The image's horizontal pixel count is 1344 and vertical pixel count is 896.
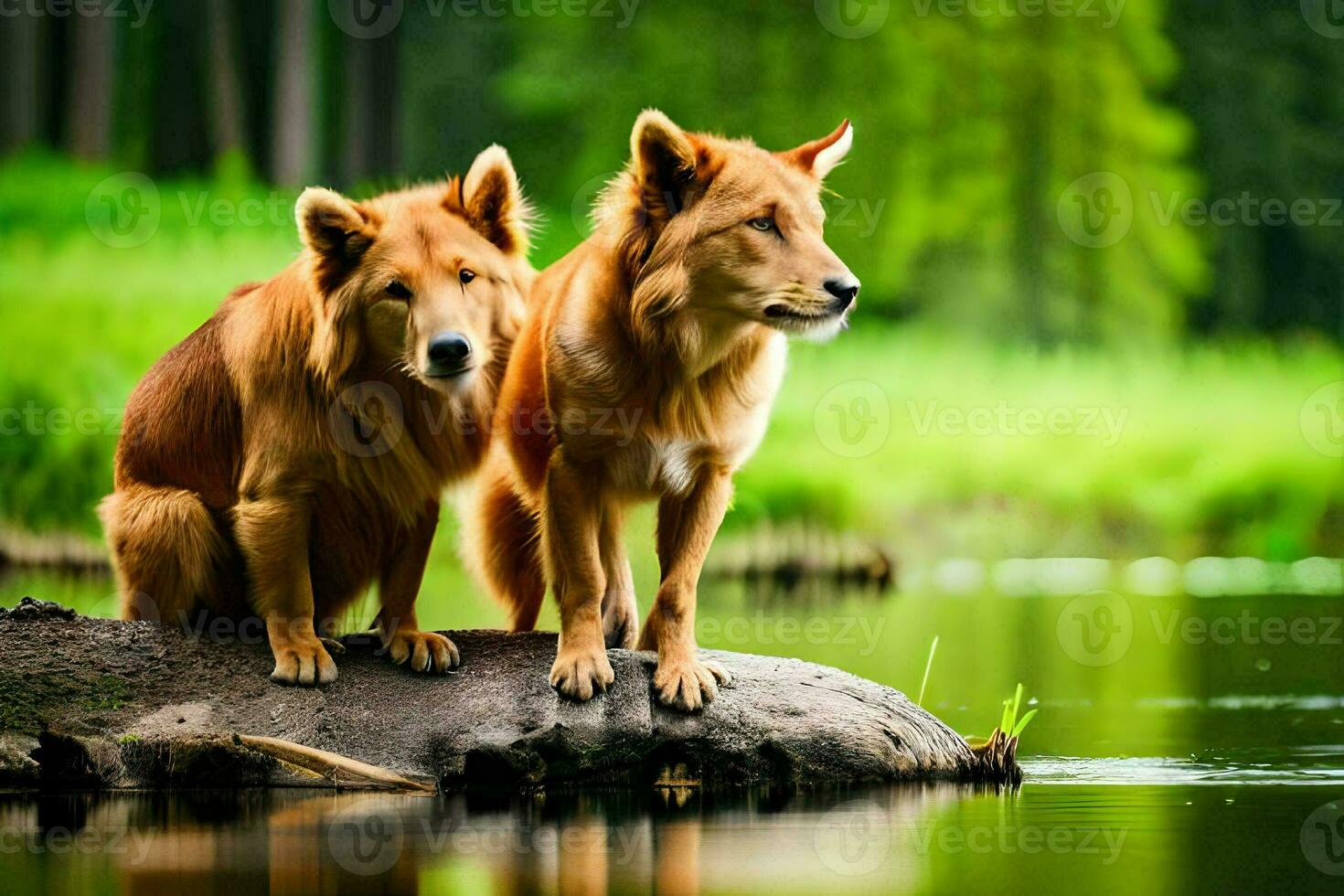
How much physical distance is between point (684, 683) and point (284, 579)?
5.43ft

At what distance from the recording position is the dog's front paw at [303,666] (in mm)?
6758

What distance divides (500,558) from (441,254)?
1817 mm

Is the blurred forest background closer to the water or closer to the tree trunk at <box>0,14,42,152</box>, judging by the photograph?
the tree trunk at <box>0,14,42,152</box>

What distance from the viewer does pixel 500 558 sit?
7.87 metres

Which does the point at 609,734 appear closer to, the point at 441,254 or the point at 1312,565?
the point at 441,254

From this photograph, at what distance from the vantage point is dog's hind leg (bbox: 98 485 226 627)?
6.96 m

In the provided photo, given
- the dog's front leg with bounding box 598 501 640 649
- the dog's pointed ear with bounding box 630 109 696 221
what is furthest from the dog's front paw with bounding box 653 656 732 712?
the dog's pointed ear with bounding box 630 109 696 221

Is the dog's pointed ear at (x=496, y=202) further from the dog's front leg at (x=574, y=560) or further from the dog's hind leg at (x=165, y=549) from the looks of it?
the dog's hind leg at (x=165, y=549)

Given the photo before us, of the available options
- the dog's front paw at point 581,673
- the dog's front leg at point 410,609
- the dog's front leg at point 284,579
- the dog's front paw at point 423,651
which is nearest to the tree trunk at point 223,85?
the dog's front leg at point 410,609

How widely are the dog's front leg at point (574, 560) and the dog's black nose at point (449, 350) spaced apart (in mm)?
639

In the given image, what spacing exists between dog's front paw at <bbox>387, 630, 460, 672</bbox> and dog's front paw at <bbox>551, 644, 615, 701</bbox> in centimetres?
48

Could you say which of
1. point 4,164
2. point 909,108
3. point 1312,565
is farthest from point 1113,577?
point 4,164

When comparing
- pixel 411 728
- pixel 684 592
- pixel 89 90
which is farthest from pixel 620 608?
pixel 89 90

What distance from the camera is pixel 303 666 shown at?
677 centimetres
